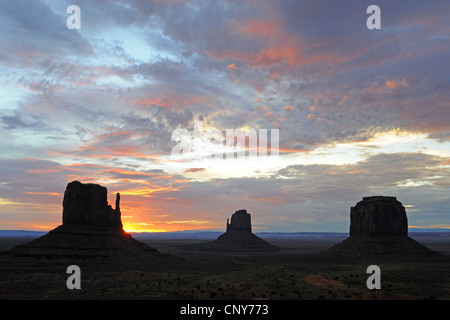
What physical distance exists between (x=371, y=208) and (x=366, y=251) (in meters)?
16.9

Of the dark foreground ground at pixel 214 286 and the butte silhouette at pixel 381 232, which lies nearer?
the dark foreground ground at pixel 214 286

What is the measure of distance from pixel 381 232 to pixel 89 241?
9250 cm

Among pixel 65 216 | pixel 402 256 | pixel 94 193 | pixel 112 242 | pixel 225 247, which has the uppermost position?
pixel 94 193

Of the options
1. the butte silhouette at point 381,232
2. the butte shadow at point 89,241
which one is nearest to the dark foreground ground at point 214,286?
the butte shadow at point 89,241

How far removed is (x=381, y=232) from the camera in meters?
116

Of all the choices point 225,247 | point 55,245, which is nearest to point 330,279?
point 55,245

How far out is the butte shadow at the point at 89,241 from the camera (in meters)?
77.8

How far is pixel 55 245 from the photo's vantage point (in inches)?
3157

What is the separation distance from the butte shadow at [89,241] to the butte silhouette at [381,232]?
2369 inches

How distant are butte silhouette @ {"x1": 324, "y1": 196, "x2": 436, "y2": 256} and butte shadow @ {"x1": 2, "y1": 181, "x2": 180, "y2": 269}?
197ft

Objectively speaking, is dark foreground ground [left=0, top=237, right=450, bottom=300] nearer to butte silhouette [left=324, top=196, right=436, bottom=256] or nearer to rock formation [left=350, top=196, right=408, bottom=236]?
butte silhouette [left=324, top=196, right=436, bottom=256]

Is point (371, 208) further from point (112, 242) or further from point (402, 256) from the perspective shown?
point (112, 242)

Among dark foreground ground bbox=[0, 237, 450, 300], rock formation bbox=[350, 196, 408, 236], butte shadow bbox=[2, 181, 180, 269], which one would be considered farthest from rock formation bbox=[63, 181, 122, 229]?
rock formation bbox=[350, 196, 408, 236]

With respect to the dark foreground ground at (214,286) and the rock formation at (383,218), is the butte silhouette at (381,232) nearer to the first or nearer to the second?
the rock formation at (383,218)
